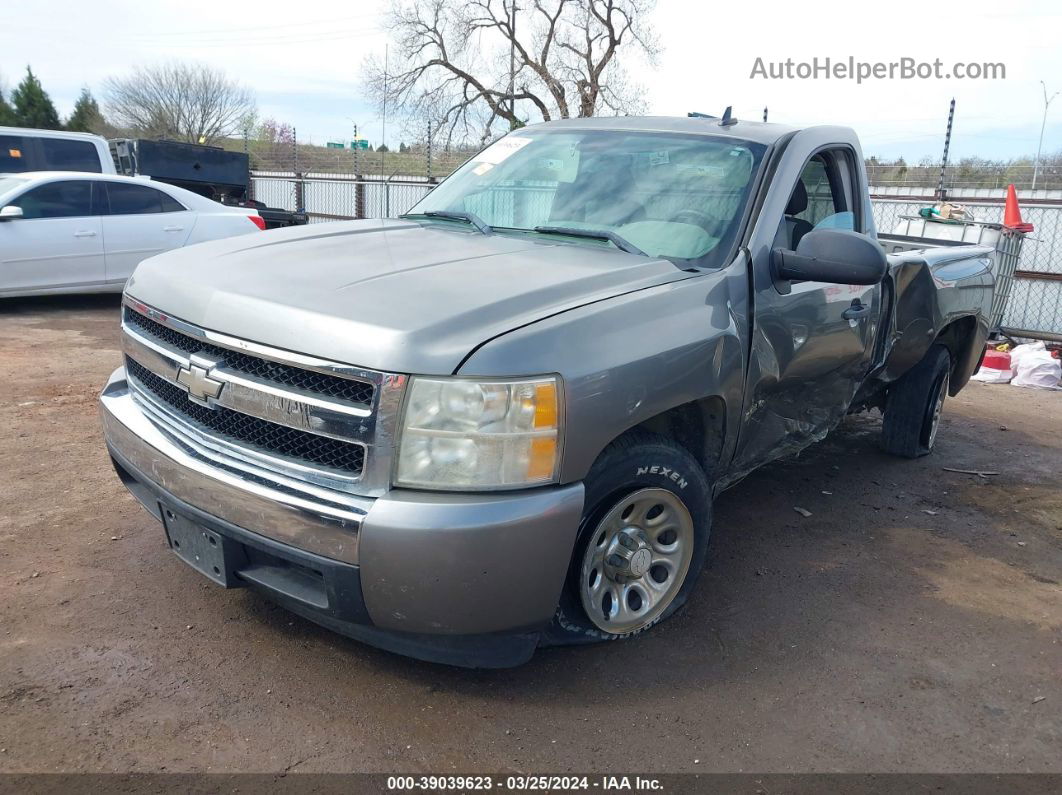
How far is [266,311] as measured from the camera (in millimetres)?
2662

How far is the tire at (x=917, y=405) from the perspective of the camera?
557 centimetres

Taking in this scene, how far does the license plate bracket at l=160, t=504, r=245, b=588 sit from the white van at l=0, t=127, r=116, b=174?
387 inches

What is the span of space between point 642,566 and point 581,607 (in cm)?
31

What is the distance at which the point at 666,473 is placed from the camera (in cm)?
307

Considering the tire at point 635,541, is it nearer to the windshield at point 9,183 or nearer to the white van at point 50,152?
the windshield at point 9,183

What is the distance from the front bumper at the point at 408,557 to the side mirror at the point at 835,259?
4.63ft

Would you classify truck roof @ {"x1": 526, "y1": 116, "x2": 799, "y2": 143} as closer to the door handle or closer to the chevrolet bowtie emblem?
the door handle

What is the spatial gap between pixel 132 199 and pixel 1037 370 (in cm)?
953

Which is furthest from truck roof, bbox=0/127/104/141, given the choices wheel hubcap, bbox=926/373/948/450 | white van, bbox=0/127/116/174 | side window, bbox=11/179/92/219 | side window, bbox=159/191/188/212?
wheel hubcap, bbox=926/373/948/450

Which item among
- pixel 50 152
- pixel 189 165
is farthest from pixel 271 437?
pixel 189 165

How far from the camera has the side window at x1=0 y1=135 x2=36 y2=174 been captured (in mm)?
11398

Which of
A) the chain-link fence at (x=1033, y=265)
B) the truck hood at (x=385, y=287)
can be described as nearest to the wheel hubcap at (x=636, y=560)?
the truck hood at (x=385, y=287)

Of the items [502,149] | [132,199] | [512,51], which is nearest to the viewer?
[502,149]

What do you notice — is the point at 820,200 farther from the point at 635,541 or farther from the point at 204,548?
the point at 204,548
